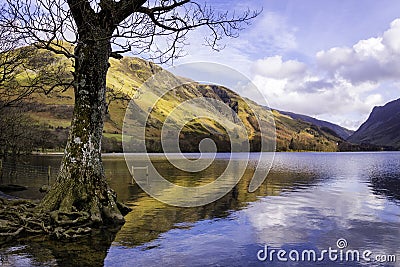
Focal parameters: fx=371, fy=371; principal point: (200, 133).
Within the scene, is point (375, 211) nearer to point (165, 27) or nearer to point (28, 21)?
point (165, 27)

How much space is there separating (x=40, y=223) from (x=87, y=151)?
4214 mm

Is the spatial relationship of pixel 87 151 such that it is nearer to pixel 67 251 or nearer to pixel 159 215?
pixel 67 251

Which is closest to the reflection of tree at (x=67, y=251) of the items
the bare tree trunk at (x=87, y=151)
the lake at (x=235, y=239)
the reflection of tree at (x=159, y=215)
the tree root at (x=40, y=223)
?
the lake at (x=235, y=239)

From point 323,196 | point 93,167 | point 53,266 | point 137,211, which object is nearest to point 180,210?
point 137,211

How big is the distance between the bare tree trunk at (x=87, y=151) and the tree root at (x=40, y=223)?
2.20 feet

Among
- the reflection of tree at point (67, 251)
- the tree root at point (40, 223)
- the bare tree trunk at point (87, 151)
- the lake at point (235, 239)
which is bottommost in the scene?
the lake at point (235, 239)

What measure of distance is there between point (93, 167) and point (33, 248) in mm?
5722

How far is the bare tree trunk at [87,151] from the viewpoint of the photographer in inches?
735

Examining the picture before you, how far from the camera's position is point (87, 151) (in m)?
19.3

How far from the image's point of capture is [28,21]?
1680 cm

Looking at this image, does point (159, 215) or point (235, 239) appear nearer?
point (235, 239)

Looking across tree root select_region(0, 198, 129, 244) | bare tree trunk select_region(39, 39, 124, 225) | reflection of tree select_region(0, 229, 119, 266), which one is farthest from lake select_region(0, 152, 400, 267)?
bare tree trunk select_region(39, 39, 124, 225)

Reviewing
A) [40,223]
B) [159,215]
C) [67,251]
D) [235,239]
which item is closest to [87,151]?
[40,223]

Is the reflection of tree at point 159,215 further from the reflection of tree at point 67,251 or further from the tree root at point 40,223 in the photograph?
the tree root at point 40,223
